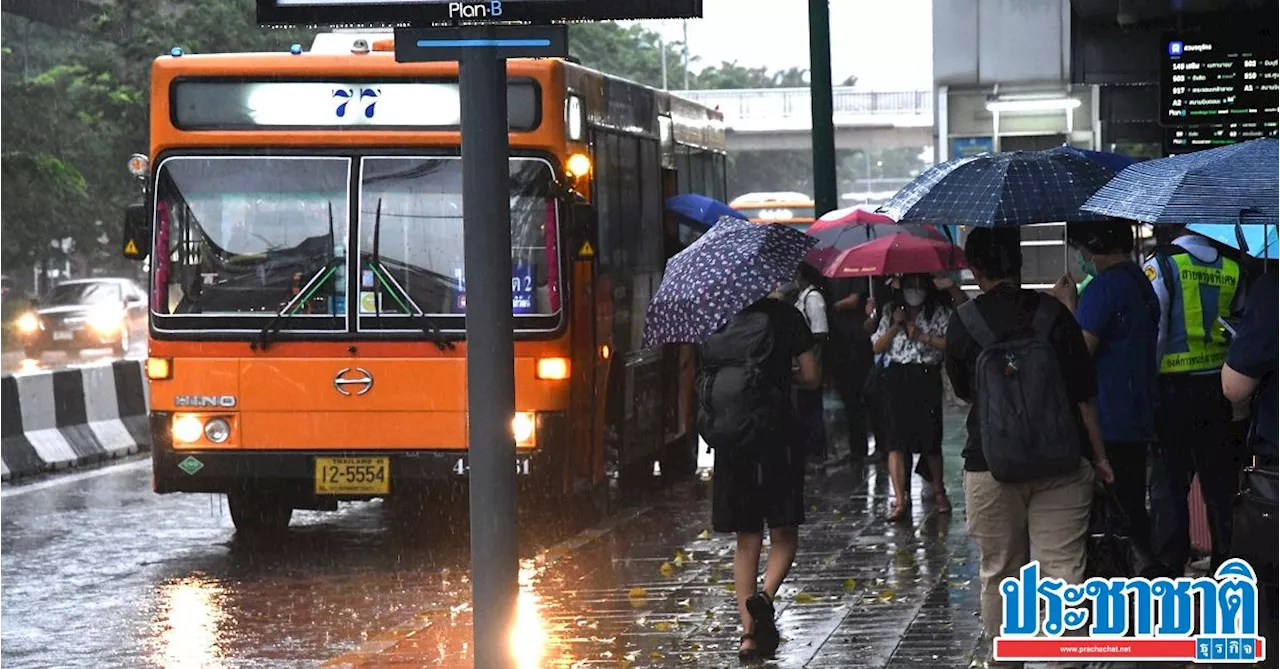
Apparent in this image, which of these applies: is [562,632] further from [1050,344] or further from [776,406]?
[1050,344]

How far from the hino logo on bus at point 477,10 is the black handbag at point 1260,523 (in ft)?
11.2

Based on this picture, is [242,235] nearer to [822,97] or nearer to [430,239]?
[430,239]

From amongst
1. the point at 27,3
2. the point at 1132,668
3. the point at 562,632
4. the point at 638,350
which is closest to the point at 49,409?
the point at 638,350

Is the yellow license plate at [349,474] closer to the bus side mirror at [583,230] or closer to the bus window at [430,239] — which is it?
the bus window at [430,239]

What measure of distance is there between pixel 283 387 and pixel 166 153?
158 cm

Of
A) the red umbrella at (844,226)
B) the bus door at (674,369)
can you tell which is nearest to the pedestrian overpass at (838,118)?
the red umbrella at (844,226)

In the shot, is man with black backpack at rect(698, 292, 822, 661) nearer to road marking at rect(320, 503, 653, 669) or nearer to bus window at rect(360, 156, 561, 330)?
road marking at rect(320, 503, 653, 669)

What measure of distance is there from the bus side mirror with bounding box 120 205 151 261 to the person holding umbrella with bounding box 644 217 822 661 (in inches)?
191

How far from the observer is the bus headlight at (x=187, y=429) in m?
13.0

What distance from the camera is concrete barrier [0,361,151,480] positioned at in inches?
723

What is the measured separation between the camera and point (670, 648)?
921cm

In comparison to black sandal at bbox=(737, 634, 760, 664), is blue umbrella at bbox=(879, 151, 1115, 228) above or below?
above

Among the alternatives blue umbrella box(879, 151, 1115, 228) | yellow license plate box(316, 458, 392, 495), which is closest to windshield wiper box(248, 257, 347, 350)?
yellow license plate box(316, 458, 392, 495)

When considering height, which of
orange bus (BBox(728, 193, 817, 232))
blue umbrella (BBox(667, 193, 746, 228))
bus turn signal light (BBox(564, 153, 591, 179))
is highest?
bus turn signal light (BBox(564, 153, 591, 179))
